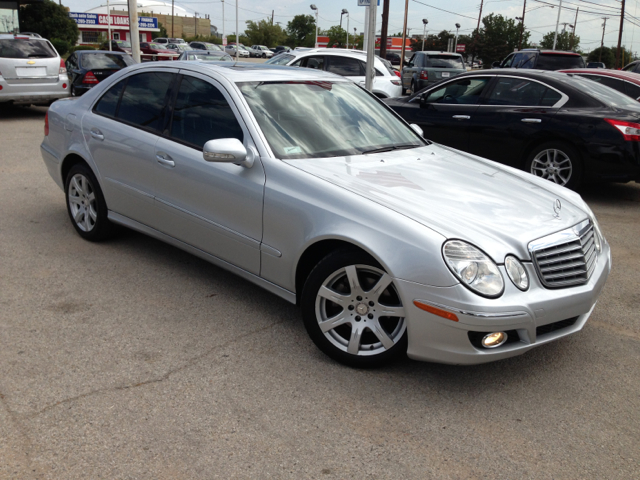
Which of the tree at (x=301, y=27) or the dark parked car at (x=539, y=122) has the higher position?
the tree at (x=301, y=27)

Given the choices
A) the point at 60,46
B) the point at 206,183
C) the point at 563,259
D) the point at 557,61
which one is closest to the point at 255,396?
the point at 206,183

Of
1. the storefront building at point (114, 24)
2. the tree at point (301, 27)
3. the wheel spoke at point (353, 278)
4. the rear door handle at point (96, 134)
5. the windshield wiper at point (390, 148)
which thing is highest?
the tree at point (301, 27)

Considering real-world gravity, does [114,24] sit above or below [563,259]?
above

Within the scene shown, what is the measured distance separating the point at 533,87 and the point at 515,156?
929 mm

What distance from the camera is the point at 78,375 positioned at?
3359 mm

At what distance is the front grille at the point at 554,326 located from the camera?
10.8 feet

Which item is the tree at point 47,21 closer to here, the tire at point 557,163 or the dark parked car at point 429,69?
the dark parked car at point 429,69

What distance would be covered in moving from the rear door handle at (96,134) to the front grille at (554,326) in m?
3.63

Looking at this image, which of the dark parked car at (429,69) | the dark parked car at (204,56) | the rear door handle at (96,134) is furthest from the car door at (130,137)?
the dark parked car at (429,69)

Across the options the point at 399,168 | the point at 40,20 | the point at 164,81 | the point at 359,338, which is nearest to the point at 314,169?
the point at 399,168

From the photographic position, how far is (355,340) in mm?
3455

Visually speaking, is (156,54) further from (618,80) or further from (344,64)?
(618,80)

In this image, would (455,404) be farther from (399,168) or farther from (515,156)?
(515,156)

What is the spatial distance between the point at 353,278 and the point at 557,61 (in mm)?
15002
